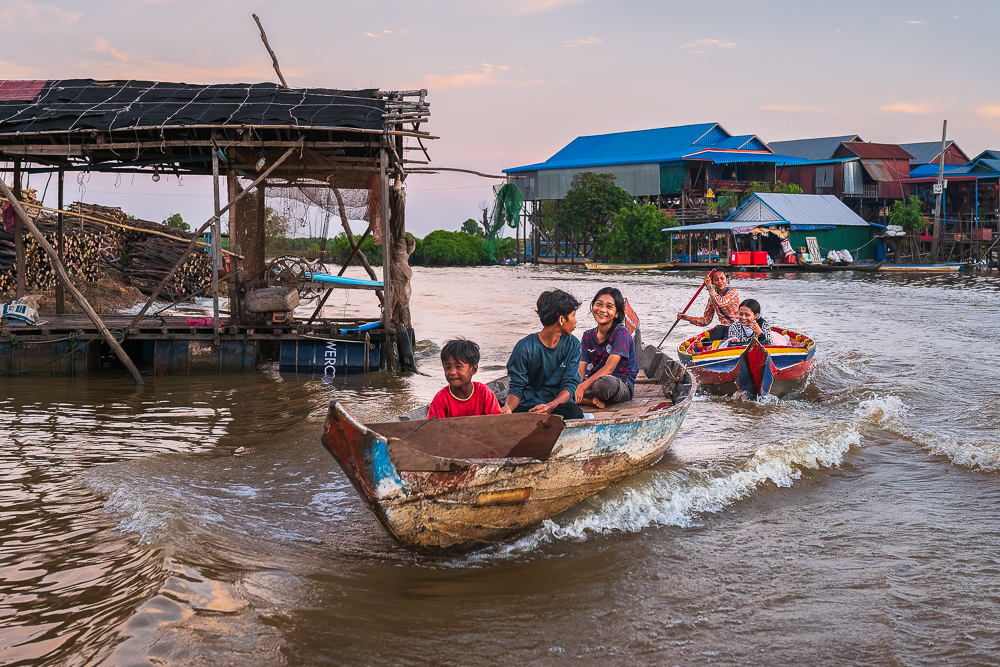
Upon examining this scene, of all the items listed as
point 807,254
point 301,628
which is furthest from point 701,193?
point 301,628

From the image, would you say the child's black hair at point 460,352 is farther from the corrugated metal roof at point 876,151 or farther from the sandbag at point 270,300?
the corrugated metal roof at point 876,151

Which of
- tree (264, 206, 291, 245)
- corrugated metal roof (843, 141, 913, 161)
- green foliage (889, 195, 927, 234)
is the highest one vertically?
corrugated metal roof (843, 141, 913, 161)

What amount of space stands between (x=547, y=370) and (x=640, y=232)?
3552cm

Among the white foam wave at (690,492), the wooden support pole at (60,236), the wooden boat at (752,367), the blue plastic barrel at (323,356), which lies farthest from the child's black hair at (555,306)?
the wooden support pole at (60,236)

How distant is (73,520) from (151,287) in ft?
51.6

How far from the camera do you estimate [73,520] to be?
5.06 m

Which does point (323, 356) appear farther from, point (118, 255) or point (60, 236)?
point (118, 255)

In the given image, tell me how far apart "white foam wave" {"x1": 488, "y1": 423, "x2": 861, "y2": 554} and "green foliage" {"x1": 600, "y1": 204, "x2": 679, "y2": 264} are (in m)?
32.6

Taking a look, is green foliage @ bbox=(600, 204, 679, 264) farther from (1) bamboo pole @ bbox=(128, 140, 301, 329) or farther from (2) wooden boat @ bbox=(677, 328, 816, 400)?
(1) bamboo pole @ bbox=(128, 140, 301, 329)

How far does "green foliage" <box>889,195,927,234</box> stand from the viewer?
128 feet

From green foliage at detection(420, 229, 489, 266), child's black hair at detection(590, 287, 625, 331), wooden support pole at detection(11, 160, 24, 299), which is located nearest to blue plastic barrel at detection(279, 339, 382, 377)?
wooden support pole at detection(11, 160, 24, 299)

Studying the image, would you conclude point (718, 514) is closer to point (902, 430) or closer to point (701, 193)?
point (902, 430)

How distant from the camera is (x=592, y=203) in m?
41.0

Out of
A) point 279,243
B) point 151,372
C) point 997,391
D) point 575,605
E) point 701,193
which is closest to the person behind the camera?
point 575,605
